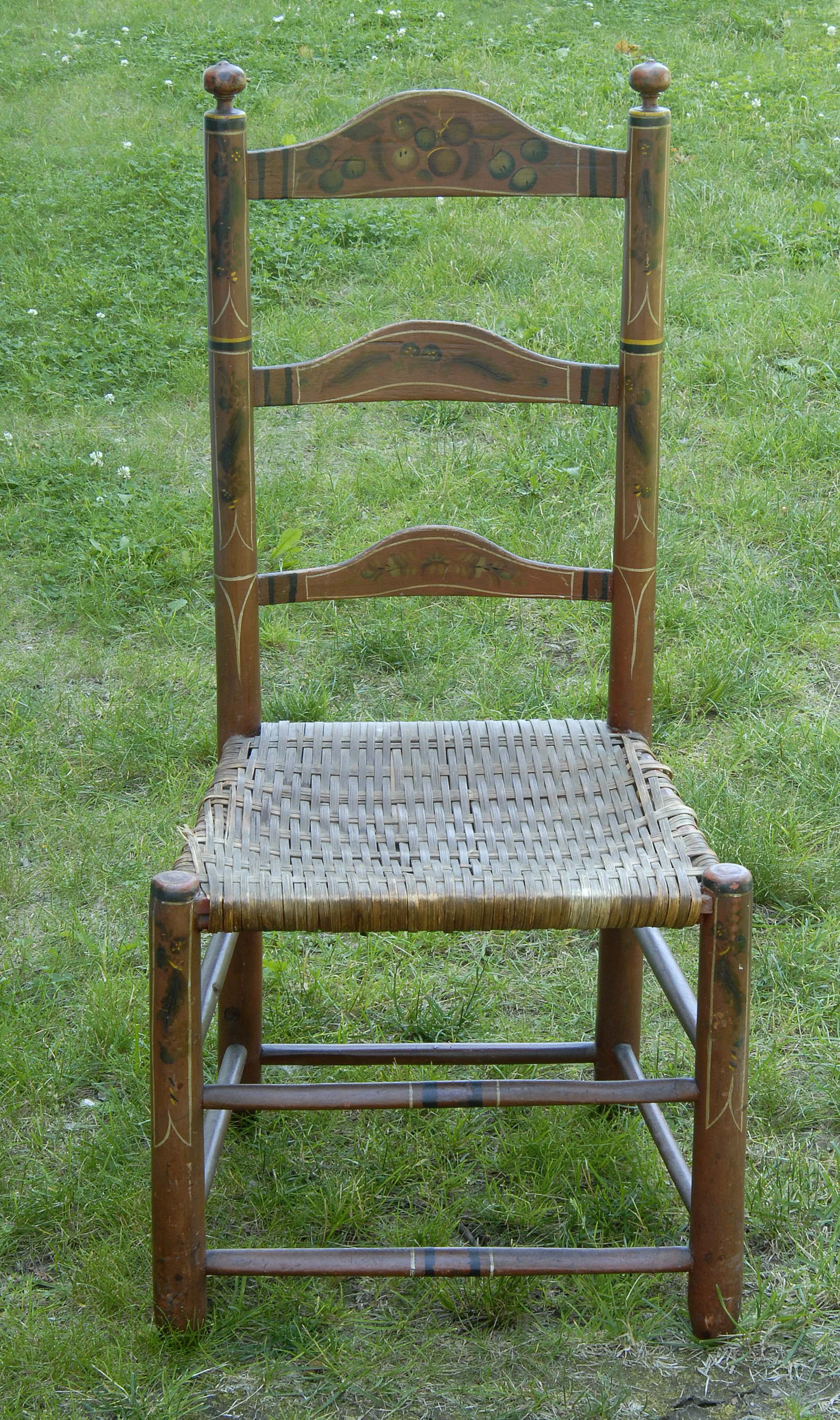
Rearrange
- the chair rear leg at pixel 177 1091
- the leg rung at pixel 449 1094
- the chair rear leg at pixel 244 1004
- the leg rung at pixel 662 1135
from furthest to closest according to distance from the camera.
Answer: the chair rear leg at pixel 244 1004 < the leg rung at pixel 662 1135 < the leg rung at pixel 449 1094 < the chair rear leg at pixel 177 1091

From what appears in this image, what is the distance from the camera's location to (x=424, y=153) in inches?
65.1

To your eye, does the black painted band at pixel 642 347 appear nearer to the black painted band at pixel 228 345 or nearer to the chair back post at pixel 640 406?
the chair back post at pixel 640 406

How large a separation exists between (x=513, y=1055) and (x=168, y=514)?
1.88 m

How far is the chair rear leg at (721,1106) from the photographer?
1.45m

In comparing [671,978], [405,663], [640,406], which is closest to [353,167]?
[640,406]

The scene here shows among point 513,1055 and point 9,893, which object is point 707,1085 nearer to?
point 513,1055

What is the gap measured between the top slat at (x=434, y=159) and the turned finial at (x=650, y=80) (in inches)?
2.7

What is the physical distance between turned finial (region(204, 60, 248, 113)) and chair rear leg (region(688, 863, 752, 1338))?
0.94 m

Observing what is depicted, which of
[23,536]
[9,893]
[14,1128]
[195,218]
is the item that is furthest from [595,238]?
[14,1128]

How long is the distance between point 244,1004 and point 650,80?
1.16 m

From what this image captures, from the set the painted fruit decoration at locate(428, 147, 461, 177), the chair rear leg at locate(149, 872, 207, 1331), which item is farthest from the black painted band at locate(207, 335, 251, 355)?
the chair rear leg at locate(149, 872, 207, 1331)

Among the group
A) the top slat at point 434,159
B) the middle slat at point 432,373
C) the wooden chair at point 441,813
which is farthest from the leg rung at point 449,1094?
the top slat at point 434,159

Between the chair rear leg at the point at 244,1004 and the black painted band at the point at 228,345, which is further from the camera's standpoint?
the chair rear leg at the point at 244,1004

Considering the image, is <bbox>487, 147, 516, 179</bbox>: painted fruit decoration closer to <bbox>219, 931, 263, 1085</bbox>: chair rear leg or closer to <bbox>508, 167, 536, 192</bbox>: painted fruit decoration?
<bbox>508, 167, 536, 192</bbox>: painted fruit decoration
